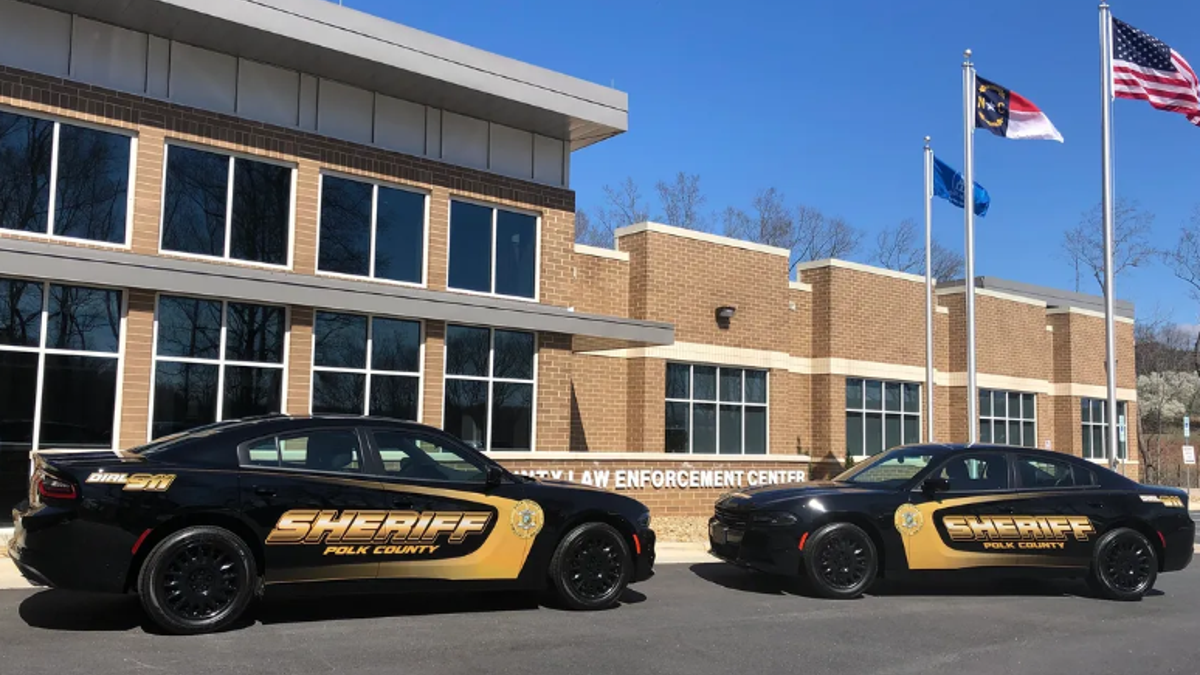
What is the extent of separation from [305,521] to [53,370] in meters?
6.93

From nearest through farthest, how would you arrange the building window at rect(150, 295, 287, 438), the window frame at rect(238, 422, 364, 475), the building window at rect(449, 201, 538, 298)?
the window frame at rect(238, 422, 364, 475) < the building window at rect(150, 295, 287, 438) < the building window at rect(449, 201, 538, 298)

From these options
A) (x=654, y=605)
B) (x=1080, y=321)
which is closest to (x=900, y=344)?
(x=1080, y=321)

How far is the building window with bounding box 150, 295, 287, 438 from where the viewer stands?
13.4 meters

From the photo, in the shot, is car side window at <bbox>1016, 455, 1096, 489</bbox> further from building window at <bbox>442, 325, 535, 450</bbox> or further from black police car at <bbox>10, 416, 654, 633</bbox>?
building window at <bbox>442, 325, 535, 450</bbox>

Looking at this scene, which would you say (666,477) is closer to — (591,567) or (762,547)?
(762,547)

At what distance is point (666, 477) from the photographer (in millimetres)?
17766

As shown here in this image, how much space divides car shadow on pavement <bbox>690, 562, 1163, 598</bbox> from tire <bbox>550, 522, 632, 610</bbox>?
1882 mm

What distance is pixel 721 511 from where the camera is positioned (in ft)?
33.8

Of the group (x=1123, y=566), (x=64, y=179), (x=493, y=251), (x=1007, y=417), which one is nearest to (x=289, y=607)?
(x=64, y=179)

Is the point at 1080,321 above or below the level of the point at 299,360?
above

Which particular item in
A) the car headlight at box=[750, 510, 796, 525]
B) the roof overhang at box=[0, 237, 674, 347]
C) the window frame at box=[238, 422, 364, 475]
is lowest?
the car headlight at box=[750, 510, 796, 525]

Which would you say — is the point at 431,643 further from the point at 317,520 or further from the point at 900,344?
the point at 900,344

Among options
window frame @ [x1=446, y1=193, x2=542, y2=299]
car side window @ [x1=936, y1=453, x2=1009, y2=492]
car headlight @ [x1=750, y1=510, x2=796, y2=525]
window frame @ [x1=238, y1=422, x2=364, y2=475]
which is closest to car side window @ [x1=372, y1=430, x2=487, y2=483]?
window frame @ [x1=238, y1=422, x2=364, y2=475]

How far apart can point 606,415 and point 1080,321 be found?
60.0 feet
